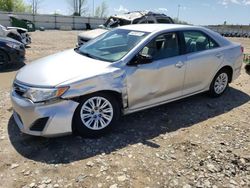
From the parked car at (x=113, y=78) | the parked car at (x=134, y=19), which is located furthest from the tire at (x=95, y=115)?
the parked car at (x=134, y=19)

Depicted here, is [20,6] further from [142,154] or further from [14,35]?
[142,154]

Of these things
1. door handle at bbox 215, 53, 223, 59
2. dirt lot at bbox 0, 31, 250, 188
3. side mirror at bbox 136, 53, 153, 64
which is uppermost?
side mirror at bbox 136, 53, 153, 64

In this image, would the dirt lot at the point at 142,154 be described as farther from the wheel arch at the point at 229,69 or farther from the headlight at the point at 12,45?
the headlight at the point at 12,45

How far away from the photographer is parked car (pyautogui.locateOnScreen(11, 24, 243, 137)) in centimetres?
368

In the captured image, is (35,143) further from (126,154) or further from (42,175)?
(126,154)

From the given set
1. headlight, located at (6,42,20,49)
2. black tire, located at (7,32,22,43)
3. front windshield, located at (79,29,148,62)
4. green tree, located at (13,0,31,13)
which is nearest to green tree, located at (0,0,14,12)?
green tree, located at (13,0,31,13)

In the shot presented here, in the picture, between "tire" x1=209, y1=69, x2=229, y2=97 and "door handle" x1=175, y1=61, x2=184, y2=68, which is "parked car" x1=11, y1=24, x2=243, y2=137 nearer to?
"door handle" x1=175, y1=61, x2=184, y2=68

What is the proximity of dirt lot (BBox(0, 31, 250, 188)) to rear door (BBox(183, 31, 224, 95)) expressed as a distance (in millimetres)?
592

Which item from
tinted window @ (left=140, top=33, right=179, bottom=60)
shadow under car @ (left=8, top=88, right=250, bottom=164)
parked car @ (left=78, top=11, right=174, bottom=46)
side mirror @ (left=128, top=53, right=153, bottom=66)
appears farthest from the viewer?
parked car @ (left=78, top=11, right=174, bottom=46)

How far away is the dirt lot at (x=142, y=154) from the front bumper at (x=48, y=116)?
0.88 ft

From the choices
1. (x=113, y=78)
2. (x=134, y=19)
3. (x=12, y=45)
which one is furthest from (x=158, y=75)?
(x=134, y=19)

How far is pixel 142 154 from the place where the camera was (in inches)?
148

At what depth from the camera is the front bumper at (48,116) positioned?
3604 millimetres

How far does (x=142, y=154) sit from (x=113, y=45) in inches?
76.9
